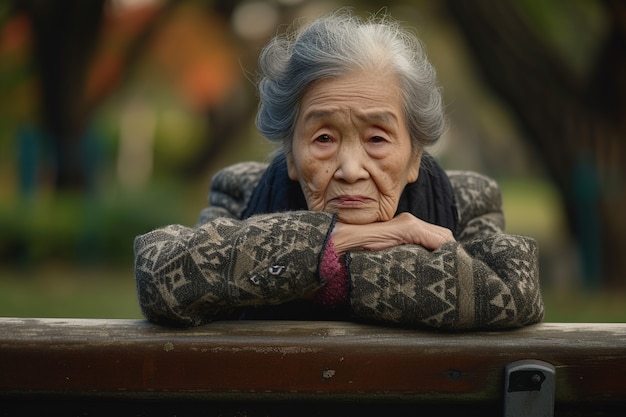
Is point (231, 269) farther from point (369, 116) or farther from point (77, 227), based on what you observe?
point (77, 227)

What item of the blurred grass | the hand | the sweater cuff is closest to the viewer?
the sweater cuff

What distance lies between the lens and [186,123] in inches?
816

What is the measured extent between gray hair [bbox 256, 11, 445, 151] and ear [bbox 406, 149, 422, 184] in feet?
0.09

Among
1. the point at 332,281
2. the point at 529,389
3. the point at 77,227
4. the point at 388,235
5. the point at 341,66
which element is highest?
the point at 341,66

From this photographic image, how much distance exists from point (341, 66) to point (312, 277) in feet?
2.22

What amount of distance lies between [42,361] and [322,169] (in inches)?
37.3

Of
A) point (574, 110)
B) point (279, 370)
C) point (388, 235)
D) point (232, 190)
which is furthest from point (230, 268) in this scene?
point (574, 110)

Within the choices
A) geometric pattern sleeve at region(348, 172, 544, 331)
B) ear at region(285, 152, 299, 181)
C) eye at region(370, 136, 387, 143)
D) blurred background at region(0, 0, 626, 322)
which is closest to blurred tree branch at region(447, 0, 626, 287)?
blurred background at region(0, 0, 626, 322)

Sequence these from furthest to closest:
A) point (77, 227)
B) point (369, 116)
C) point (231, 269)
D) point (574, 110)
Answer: point (77, 227) → point (574, 110) → point (369, 116) → point (231, 269)

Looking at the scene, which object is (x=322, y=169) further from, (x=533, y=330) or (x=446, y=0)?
(x=446, y=0)

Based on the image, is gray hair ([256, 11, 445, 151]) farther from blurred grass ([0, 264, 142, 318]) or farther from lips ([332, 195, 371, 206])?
blurred grass ([0, 264, 142, 318])

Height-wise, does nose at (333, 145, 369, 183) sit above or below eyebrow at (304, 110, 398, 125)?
below

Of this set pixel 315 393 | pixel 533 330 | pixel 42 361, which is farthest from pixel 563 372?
pixel 42 361

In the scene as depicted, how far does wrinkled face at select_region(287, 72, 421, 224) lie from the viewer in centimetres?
239
